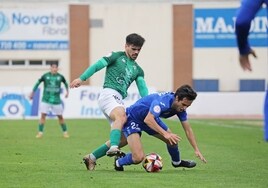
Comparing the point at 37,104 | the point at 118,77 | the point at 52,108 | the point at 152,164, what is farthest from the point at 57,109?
the point at 37,104

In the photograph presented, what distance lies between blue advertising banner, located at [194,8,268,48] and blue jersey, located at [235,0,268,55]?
4727cm

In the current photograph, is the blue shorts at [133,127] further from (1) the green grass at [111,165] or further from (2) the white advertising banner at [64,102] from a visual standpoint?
(2) the white advertising banner at [64,102]

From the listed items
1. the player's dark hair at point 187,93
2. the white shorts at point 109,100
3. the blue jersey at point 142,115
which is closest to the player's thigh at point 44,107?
the white shorts at point 109,100

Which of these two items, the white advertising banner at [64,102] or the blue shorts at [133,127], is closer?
the blue shorts at [133,127]

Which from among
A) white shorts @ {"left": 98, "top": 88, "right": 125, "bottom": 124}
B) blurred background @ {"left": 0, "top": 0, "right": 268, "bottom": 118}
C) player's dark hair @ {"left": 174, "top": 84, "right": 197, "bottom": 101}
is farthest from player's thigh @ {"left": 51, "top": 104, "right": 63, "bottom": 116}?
blurred background @ {"left": 0, "top": 0, "right": 268, "bottom": 118}

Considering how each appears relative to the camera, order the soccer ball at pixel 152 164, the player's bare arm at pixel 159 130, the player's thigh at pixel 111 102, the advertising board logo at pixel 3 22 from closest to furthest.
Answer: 1. the player's bare arm at pixel 159 130
2. the soccer ball at pixel 152 164
3. the player's thigh at pixel 111 102
4. the advertising board logo at pixel 3 22

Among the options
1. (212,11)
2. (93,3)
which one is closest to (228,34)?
(212,11)

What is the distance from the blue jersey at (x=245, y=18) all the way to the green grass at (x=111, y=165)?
158 inches

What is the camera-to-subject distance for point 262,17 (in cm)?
5384

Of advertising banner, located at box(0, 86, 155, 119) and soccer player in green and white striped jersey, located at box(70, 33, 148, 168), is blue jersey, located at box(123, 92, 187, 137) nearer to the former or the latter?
soccer player in green and white striped jersey, located at box(70, 33, 148, 168)

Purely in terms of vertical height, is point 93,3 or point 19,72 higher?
point 93,3

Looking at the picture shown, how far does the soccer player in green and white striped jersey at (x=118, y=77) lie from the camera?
13.5m

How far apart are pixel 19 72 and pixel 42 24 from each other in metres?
3.21

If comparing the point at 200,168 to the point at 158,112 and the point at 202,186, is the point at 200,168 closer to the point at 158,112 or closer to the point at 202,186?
the point at 158,112
